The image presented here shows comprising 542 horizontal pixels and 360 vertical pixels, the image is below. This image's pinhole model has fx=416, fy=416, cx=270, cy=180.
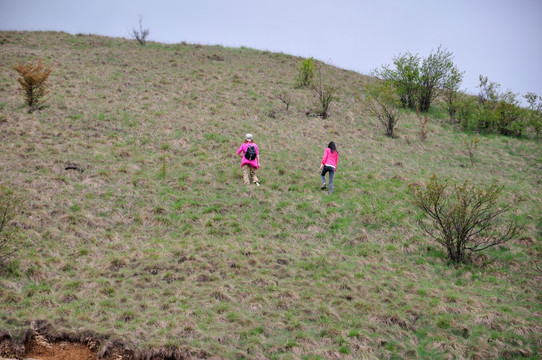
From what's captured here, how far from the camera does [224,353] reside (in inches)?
328

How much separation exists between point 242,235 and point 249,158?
3.71m

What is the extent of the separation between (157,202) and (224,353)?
7.59 metres

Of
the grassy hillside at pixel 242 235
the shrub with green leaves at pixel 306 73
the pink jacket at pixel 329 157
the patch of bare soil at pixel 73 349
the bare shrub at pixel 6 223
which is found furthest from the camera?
the shrub with green leaves at pixel 306 73

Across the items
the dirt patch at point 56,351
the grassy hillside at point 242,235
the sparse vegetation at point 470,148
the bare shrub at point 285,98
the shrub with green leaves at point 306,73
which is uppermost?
the shrub with green leaves at point 306,73

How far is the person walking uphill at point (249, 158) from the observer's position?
15953 millimetres

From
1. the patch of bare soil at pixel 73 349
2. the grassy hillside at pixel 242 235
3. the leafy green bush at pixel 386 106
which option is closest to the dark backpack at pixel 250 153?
the grassy hillside at pixel 242 235

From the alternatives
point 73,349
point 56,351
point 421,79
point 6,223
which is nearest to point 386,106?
point 421,79

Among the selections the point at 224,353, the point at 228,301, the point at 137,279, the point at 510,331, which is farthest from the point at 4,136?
the point at 510,331

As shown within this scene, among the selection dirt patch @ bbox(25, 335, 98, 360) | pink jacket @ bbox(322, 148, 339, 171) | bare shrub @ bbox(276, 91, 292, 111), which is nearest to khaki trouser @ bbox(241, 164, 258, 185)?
pink jacket @ bbox(322, 148, 339, 171)

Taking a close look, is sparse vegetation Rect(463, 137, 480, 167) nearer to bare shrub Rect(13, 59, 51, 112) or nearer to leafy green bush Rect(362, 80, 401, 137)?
leafy green bush Rect(362, 80, 401, 137)

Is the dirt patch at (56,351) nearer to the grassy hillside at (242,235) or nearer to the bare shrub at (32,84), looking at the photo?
the grassy hillside at (242,235)

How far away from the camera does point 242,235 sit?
13.4 meters

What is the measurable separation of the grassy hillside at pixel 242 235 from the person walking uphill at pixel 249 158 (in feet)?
1.71

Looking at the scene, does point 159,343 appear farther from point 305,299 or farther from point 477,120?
point 477,120
